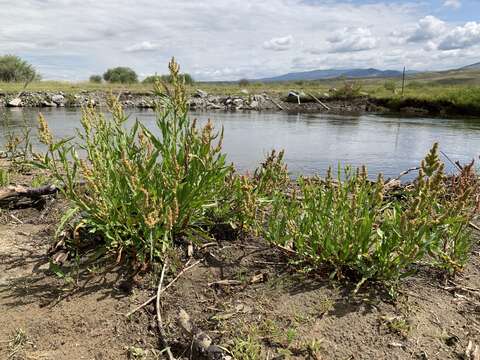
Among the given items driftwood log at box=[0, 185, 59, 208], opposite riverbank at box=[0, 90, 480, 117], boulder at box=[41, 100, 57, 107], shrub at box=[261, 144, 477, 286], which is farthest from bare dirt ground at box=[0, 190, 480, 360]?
boulder at box=[41, 100, 57, 107]

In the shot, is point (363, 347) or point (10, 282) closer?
point (363, 347)

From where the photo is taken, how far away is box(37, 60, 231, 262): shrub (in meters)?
3.08

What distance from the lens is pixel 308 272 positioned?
125 inches

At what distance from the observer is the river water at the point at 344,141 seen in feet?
35.3

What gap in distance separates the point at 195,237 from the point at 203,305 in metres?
0.76

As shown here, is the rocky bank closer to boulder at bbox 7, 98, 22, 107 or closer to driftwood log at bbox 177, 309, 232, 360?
boulder at bbox 7, 98, 22, 107

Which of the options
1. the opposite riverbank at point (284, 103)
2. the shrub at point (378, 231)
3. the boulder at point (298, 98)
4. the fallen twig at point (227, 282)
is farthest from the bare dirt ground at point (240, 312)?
the boulder at point (298, 98)

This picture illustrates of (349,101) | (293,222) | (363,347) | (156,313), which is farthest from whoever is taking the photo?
(349,101)

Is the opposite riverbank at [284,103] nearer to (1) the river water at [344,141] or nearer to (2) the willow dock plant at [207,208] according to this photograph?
(1) the river water at [344,141]

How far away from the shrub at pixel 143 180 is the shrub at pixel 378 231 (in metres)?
0.68

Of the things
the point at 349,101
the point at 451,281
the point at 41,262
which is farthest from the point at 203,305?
the point at 349,101

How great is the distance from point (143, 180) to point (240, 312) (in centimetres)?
127

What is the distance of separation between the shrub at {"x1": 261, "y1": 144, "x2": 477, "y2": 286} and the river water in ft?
14.1

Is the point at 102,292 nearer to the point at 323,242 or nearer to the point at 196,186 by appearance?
the point at 196,186
